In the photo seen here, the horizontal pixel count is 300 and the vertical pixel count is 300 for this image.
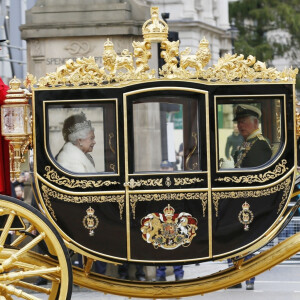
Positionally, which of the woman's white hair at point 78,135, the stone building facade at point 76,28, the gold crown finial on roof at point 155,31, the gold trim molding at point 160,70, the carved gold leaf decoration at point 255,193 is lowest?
the carved gold leaf decoration at point 255,193

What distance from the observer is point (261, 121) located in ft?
34.2

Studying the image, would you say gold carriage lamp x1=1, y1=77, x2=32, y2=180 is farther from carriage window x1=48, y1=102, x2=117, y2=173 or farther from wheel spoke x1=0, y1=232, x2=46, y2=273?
wheel spoke x1=0, y1=232, x2=46, y2=273

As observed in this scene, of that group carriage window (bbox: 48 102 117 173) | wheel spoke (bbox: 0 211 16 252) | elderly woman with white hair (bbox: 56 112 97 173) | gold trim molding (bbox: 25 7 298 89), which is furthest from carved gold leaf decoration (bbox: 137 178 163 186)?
wheel spoke (bbox: 0 211 16 252)

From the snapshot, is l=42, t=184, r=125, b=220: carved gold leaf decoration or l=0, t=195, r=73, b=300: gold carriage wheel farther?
l=42, t=184, r=125, b=220: carved gold leaf decoration

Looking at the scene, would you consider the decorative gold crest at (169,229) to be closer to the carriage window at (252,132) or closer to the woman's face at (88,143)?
the carriage window at (252,132)

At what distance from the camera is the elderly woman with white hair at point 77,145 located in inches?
401

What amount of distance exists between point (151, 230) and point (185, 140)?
95 centimetres

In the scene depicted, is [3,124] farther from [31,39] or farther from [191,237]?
[31,39]

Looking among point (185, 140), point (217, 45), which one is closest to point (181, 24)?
point (217, 45)

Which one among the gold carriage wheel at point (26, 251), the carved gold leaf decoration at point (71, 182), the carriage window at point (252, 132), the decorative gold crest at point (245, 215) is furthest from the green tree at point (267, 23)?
the gold carriage wheel at point (26, 251)

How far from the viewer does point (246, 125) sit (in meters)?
10.4

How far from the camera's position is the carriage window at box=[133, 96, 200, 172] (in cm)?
1030

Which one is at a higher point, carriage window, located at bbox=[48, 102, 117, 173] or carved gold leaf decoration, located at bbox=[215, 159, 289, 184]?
carriage window, located at bbox=[48, 102, 117, 173]

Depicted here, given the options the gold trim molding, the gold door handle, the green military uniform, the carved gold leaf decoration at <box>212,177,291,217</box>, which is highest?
the gold trim molding
